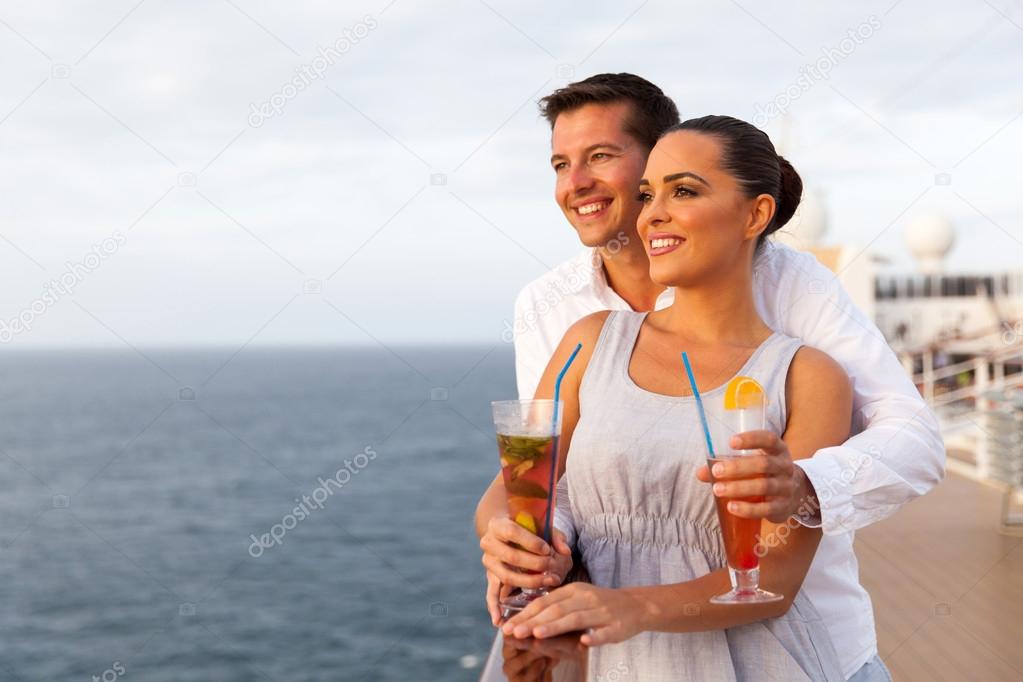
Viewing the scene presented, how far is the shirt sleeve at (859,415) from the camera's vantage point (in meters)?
1.69

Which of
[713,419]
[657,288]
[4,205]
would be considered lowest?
[713,419]

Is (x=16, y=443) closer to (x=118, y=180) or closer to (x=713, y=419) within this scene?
(x=118, y=180)

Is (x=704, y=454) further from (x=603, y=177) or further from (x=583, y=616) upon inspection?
(x=603, y=177)

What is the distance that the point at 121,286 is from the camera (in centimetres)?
3033

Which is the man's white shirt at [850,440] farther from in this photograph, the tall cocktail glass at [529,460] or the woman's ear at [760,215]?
the tall cocktail glass at [529,460]

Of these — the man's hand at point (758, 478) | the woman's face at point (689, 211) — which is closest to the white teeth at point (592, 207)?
the woman's face at point (689, 211)

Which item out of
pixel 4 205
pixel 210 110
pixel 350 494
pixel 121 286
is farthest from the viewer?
pixel 350 494

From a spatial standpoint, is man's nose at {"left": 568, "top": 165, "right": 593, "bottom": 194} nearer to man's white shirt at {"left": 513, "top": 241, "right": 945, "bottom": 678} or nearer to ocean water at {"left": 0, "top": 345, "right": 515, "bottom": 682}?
man's white shirt at {"left": 513, "top": 241, "right": 945, "bottom": 678}

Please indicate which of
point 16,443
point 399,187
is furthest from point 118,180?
point 16,443

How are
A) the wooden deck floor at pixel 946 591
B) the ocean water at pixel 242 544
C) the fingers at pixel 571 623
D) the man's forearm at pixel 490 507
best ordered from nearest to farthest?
the fingers at pixel 571 623
the man's forearm at pixel 490 507
the wooden deck floor at pixel 946 591
the ocean water at pixel 242 544

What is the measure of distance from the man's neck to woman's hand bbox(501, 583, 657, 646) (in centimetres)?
133

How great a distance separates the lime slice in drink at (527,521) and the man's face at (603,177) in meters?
1.18

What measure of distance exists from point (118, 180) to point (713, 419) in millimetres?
42078

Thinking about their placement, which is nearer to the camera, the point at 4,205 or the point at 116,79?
the point at 4,205
